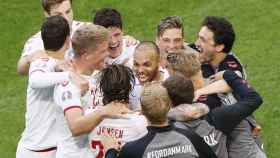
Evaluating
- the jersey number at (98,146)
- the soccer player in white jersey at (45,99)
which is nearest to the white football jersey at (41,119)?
the soccer player in white jersey at (45,99)

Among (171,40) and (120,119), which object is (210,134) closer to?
(120,119)

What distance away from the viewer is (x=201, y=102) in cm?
689

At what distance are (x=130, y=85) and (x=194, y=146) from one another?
751mm

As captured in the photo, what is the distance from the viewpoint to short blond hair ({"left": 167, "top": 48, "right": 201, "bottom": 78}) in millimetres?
6801

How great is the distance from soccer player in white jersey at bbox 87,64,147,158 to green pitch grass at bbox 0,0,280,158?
5.27m

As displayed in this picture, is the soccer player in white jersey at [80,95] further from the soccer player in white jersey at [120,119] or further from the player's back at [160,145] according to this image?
the player's back at [160,145]

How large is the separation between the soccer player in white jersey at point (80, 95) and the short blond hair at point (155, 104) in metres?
0.34

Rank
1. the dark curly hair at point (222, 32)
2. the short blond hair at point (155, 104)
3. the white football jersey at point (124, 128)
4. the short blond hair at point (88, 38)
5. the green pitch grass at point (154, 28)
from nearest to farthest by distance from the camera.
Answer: the short blond hair at point (155, 104) → the white football jersey at point (124, 128) → the short blond hair at point (88, 38) → the dark curly hair at point (222, 32) → the green pitch grass at point (154, 28)

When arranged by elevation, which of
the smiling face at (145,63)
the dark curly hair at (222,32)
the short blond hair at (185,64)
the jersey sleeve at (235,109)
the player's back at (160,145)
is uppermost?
the dark curly hair at (222,32)

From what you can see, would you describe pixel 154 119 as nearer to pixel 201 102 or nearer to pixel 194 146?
pixel 194 146

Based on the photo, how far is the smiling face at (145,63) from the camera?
7.54 meters

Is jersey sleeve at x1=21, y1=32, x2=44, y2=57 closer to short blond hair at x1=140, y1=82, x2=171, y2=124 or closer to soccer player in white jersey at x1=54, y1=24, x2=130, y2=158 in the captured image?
soccer player in white jersey at x1=54, y1=24, x2=130, y2=158

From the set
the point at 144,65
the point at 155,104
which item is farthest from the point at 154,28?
the point at 155,104

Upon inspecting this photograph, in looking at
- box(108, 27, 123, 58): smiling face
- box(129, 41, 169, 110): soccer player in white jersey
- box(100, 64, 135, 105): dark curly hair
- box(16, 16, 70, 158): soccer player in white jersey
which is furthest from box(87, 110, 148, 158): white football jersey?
box(108, 27, 123, 58): smiling face
